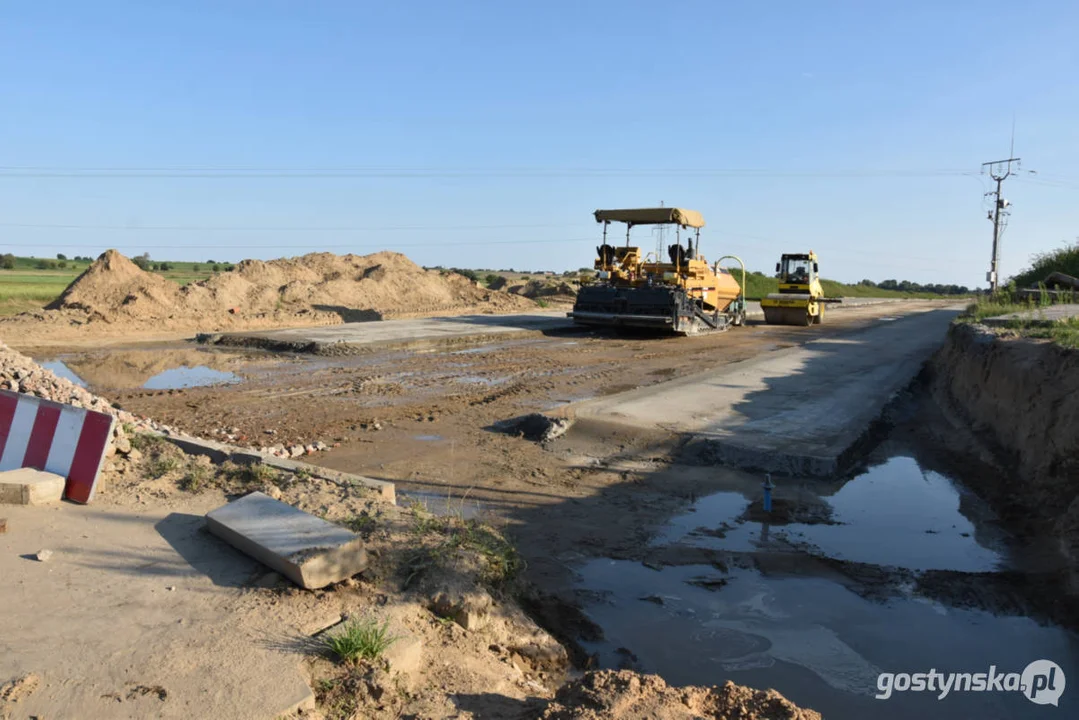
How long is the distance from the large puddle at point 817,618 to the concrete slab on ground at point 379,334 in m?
12.8

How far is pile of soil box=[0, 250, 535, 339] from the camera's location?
2244 cm

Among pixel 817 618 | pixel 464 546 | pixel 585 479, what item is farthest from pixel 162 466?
pixel 817 618

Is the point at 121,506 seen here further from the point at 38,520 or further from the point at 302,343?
the point at 302,343

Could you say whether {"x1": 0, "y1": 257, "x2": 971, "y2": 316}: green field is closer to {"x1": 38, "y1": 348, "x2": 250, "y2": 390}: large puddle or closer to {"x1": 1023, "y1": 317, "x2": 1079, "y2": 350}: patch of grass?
{"x1": 38, "y1": 348, "x2": 250, "y2": 390}: large puddle

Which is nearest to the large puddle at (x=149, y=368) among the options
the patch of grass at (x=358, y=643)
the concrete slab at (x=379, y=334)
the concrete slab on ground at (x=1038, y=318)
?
the concrete slab at (x=379, y=334)

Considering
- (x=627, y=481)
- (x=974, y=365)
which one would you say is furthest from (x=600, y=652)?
(x=974, y=365)

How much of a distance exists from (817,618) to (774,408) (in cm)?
599

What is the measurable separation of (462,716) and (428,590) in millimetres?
1147

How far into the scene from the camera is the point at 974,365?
12.0m

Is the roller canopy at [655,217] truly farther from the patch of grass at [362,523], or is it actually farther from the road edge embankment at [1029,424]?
the patch of grass at [362,523]

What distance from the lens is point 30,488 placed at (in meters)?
5.15

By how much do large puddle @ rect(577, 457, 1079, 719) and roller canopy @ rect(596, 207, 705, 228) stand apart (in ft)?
50.9

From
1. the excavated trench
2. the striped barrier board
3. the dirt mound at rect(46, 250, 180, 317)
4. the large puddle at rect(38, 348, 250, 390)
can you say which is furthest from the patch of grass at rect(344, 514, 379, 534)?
the dirt mound at rect(46, 250, 180, 317)

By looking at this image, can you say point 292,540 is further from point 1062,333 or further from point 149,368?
point 149,368
